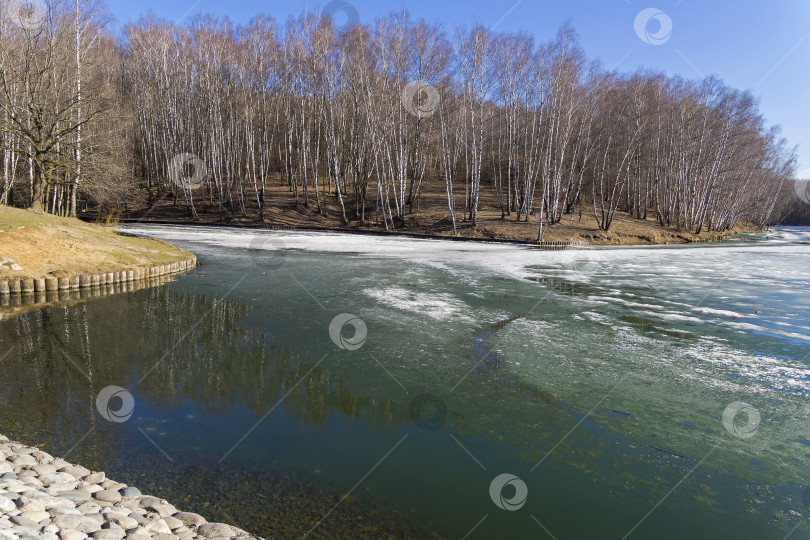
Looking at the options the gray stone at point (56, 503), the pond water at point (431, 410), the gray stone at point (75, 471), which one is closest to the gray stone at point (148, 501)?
the pond water at point (431, 410)

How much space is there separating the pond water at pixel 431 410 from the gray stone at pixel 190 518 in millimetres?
183

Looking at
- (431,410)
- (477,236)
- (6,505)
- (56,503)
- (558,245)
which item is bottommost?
(431,410)

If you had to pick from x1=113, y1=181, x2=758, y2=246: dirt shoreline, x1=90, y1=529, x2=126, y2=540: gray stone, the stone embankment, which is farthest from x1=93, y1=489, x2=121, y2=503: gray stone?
x1=113, y1=181, x2=758, y2=246: dirt shoreline

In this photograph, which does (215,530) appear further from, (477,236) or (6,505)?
(477,236)

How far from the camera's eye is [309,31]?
3591 centimetres

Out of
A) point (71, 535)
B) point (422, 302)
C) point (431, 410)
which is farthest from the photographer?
point (422, 302)

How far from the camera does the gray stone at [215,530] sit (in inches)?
134

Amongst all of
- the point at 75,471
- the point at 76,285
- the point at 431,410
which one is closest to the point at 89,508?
the point at 75,471

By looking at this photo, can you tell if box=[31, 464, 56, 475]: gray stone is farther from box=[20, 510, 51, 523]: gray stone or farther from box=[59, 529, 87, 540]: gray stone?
box=[59, 529, 87, 540]: gray stone

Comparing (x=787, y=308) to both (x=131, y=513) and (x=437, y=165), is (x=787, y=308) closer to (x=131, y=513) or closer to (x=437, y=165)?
(x=131, y=513)

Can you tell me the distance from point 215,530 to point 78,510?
0.96m

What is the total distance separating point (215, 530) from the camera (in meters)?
3.45

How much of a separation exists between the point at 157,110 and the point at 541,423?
48592 millimetres

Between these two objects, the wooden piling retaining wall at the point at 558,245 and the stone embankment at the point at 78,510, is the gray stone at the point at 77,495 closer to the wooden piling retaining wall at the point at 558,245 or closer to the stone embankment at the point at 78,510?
the stone embankment at the point at 78,510
